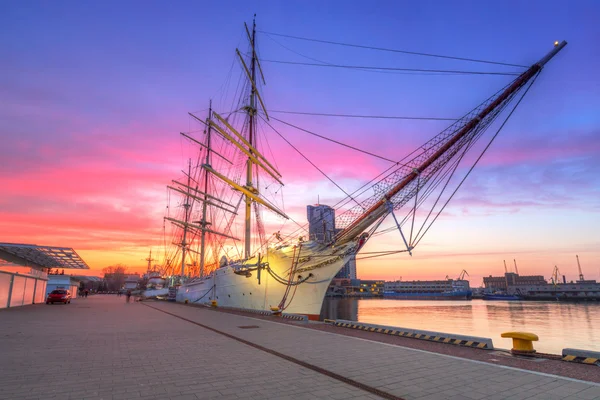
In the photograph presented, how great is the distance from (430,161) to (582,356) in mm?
9771

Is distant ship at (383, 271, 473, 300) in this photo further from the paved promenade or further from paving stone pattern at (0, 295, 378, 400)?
paving stone pattern at (0, 295, 378, 400)

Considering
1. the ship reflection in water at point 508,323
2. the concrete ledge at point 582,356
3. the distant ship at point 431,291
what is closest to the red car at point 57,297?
the ship reflection in water at point 508,323

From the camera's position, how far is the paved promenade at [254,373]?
16.6 feet

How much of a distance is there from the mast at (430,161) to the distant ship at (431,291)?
138 metres

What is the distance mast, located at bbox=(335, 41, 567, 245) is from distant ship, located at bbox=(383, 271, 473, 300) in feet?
453

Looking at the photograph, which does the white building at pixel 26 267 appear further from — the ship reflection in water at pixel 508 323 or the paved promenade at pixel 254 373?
the ship reflection in water at pixel 508 323

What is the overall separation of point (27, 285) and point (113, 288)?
155 metres

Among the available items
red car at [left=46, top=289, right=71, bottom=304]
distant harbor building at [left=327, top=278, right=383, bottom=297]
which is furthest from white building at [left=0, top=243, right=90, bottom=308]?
distant harbor building at [left=327, top=278, right=383, bottom=297]

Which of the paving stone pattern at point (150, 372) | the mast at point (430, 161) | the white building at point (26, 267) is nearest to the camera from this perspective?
the paving stone pattern at point (150, 372)

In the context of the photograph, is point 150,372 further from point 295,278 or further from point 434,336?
point 295,278

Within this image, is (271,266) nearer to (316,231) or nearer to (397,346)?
(316,231)

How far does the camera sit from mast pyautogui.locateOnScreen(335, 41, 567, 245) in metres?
12.1

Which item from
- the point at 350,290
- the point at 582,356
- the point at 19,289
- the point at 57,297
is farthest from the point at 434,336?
the point at 350,290

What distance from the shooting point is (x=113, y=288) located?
6319 inches
